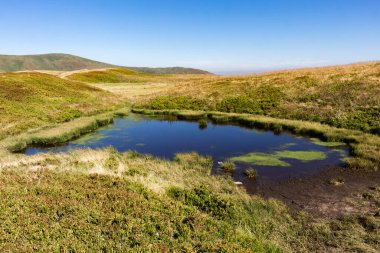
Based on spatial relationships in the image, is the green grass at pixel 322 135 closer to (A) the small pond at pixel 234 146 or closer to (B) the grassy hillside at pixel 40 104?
(A) the small pond at pixel 234 146

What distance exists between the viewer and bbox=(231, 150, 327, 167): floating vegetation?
68.9 ft

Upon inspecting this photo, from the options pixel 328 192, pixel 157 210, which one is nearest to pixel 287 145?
pixel 328 192

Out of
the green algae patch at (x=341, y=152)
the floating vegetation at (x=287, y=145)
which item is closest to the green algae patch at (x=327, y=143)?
the green algae patch at (x=341, y=152)

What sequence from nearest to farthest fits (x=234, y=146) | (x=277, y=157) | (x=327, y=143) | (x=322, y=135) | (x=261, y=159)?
(x=261, y=159)
(x=277, y=157)
(x=327, y=143)
(x=234, y=146)
(x=322, y=135)

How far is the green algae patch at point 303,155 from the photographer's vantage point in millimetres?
21612

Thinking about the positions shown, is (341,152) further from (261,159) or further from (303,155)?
(261,159)

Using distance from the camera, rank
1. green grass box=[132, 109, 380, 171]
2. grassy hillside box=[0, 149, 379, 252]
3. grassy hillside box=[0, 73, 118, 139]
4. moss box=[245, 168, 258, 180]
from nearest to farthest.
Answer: grassy hillside box=[0, 149, 379, 252]
moss box=[245, 168, 258, 180]
green grass box=[132, 109, 380, 171]
grassy hillside box=[0, 73, 118, 139]

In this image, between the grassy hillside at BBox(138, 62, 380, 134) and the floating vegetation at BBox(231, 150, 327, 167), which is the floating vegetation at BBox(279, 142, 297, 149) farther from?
the grassy hillside at BBox(138, 62, 380, 134)

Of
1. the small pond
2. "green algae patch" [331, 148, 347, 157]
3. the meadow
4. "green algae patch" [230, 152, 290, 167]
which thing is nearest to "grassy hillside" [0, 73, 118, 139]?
the meadow

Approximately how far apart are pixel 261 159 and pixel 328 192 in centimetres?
669

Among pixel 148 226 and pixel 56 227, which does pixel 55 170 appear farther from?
pixel 148 226

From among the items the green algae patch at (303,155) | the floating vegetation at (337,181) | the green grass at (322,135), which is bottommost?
the floating vegetation at (337,181)

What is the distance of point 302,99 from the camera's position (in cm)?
4097

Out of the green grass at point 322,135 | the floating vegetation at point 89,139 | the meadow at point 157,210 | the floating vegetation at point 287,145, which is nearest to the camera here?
the meadow at point 157,210
